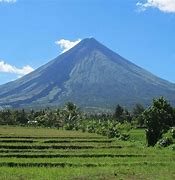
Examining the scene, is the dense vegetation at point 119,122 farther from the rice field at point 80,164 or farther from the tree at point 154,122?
the rice field at point 80,164

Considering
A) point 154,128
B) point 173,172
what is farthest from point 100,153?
point 154,128

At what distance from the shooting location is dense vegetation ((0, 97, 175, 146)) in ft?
154

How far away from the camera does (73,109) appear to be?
336ft

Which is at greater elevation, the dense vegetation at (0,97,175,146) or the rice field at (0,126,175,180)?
the dense vegetation at (0,97,175,146)

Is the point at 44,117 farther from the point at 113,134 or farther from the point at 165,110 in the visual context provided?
the point at 165,110

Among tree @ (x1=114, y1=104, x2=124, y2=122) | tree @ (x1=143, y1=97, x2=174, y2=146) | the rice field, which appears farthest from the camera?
tree @ (x1=114, y1=104, x2=124, y2=122)

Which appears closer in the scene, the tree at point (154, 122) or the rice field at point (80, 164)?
the rice field at point (80, 164)

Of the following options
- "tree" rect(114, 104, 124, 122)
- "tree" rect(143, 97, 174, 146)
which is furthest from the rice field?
"tree" rect(114, 104, 124, 122)

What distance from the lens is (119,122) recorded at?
312 ft

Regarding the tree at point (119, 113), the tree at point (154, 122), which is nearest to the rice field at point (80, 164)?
the tree at point (154, 122)

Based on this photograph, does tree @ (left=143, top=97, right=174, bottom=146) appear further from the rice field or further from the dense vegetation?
the rice field

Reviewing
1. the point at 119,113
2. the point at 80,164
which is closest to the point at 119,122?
the point at 119,113

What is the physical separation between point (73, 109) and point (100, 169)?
78.7 m

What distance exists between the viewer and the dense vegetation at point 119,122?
46844 mm
